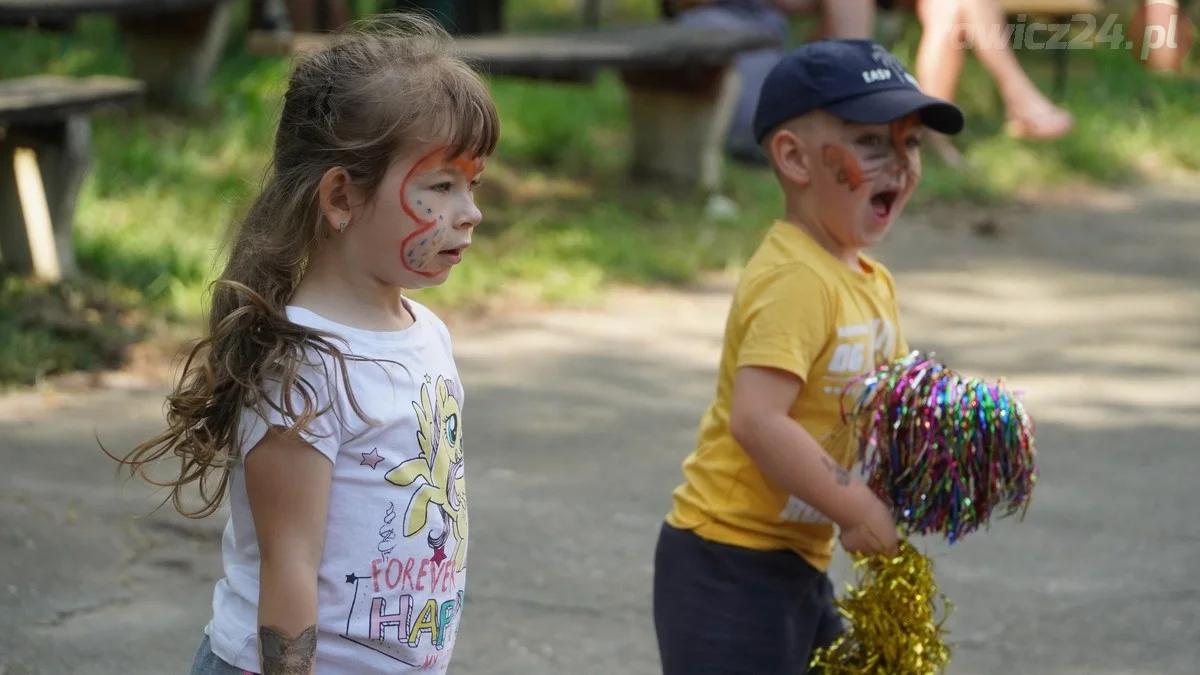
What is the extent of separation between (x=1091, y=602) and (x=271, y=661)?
2.62 m

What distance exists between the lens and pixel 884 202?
2.91 meters

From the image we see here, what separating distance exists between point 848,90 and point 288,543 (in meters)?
1.41

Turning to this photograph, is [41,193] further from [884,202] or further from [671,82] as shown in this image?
[884,202]

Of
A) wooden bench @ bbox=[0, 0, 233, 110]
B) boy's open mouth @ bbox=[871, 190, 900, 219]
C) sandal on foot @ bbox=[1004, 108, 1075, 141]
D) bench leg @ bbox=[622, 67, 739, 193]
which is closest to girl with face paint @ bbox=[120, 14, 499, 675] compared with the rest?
boy's open mouth @ bbox=[871, 190, 900, 219]

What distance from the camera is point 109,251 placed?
248 inches

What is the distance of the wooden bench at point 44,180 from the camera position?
5.90m

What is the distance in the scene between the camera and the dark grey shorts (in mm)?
2764

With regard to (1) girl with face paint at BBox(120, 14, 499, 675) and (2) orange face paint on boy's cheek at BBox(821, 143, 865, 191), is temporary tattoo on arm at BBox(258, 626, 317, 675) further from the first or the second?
(2) orange face paint on boy's cheek at BBox(821, 143, 865, 191)

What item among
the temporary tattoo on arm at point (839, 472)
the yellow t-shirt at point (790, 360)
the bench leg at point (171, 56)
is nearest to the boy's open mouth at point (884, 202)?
the yellow t-shirt at point (790, 360)

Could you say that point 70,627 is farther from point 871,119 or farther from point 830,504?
point 871,119

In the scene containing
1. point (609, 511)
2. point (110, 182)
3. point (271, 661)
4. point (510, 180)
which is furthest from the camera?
point (510, 180)

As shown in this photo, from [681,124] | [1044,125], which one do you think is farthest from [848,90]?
[1044,125]

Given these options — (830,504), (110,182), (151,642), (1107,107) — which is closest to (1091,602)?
(830,504)

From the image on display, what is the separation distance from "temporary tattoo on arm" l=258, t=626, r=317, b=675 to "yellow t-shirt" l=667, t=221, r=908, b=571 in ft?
3.34
